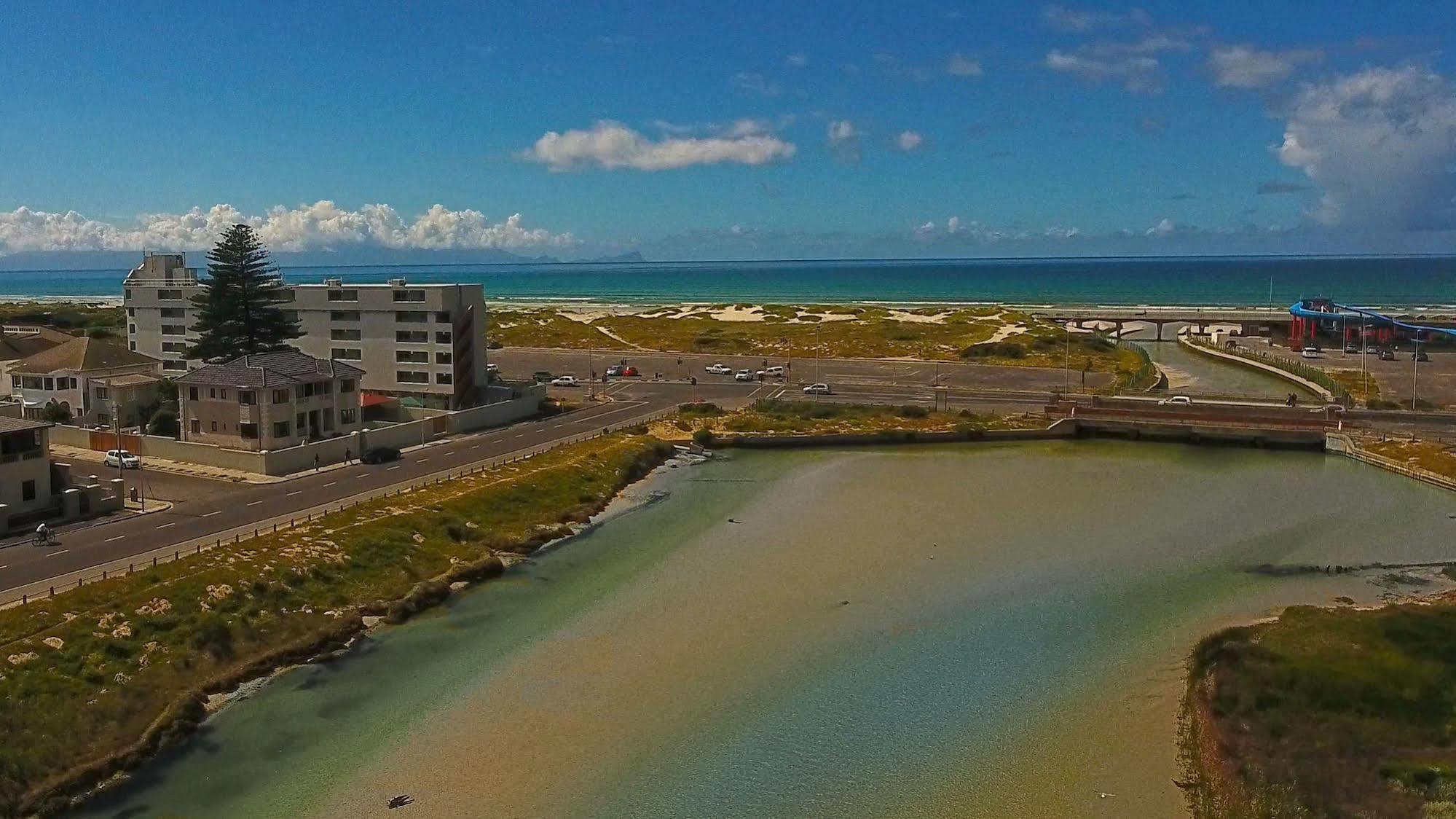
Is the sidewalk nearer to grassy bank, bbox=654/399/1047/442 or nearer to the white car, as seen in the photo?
the white car

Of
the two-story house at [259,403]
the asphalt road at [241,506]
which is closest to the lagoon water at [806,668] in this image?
the asphalt road at [241,506]

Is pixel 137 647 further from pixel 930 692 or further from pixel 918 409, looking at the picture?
pixel 918 409

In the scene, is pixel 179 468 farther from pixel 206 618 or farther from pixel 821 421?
pixel 821 421

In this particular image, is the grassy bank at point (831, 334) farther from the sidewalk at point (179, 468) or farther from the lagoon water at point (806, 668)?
the sidewalk at point (179, 468)

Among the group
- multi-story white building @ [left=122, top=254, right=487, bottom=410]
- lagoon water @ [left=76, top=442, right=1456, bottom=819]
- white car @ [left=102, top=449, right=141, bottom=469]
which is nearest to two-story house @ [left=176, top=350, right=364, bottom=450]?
white car @ [left=102, top=449, right=141, bottom=469]

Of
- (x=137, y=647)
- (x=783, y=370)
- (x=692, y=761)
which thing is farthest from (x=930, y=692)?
(x=783, y=370)

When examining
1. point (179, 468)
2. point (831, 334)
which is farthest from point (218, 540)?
point (831, 334)
